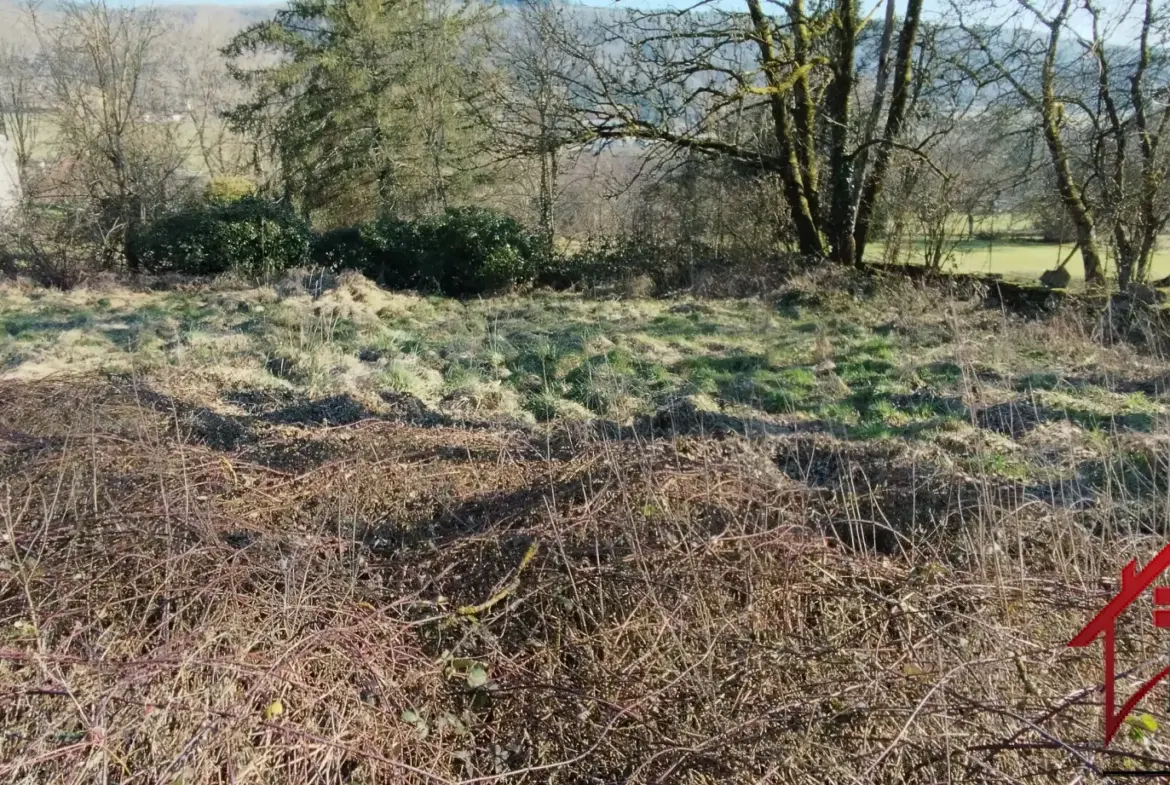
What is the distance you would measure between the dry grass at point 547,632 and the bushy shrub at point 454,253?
1099cm

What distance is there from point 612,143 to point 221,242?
7.41 m

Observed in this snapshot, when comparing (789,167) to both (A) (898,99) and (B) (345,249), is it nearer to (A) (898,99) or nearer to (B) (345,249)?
(A) (898,99)

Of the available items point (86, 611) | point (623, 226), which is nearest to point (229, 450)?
point (86, 611)

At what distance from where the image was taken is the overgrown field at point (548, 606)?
2615 mm

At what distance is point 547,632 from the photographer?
327 centimetres

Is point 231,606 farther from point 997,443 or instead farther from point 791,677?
point 997,443

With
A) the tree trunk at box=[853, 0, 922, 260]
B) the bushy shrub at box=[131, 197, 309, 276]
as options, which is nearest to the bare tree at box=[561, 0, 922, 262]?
the tree trunk at box=[853, 0, 922, 260]

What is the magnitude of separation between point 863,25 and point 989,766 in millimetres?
13794

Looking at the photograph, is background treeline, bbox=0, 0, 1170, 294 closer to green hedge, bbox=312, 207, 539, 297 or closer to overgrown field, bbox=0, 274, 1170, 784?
green hedge, bbox=312, 207, 539, 297

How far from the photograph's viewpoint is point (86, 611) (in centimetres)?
303

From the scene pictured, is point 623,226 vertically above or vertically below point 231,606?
above

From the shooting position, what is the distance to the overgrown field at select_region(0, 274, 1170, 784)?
8.58 ft

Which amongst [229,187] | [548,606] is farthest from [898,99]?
[229,187]

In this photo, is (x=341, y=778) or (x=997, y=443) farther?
(x=997, y=443)
